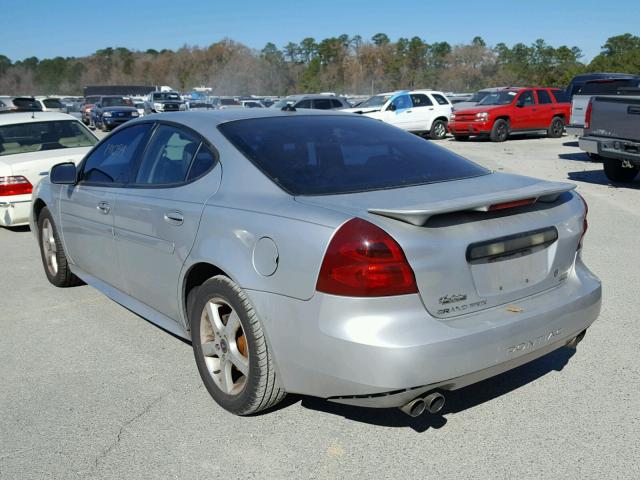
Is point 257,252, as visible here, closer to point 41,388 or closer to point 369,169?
point 369,169

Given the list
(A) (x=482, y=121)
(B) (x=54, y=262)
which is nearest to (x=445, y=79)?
(A) (x=482, y=121)

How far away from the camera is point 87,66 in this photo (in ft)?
447

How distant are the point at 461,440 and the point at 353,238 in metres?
1.19

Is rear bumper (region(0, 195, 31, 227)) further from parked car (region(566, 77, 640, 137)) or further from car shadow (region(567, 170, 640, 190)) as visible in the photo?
parked car (region(566, 77, 640, 137))

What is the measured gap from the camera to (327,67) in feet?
354

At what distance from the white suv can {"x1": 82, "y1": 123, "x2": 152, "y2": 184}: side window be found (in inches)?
755

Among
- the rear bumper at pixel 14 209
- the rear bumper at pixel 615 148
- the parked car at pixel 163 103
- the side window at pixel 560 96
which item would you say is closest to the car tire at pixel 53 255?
the rear bumper at pixel 14 209

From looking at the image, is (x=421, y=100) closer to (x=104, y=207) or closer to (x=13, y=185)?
(x=13, y=185)

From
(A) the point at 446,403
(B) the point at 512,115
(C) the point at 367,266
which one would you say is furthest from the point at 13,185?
(B) the point at 512,115

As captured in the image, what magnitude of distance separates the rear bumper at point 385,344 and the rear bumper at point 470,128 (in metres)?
19.4

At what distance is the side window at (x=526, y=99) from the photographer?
2255 centimetres

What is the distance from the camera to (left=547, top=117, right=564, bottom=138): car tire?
23188 mm

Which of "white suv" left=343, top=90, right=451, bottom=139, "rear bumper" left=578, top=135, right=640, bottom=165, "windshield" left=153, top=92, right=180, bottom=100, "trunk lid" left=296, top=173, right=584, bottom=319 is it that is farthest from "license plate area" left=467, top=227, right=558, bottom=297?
"windshield" left=153, top=92, right=180, bottom=100

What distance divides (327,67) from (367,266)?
10868cm
